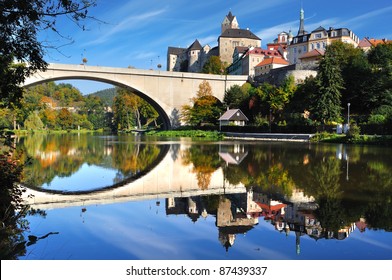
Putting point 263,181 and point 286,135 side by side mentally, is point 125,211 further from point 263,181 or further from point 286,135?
point 286,135

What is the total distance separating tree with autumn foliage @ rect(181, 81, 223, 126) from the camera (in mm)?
55812

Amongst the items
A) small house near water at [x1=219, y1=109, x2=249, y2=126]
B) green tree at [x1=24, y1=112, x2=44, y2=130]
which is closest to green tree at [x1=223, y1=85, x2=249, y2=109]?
small house near water at [x1=219, y1=109, x2=249, y2=126]

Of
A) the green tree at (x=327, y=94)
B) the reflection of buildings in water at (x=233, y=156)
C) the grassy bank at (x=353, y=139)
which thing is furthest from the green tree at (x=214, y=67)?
the reflection of buildings in water at (x=233, y=156)

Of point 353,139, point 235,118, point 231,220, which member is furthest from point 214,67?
point 231,220

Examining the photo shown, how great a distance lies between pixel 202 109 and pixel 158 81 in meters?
6.91

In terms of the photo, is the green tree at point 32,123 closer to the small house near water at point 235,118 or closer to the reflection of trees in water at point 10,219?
the small house near water at point 235,118

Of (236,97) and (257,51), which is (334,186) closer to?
(236,97)

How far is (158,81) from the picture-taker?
5456cm

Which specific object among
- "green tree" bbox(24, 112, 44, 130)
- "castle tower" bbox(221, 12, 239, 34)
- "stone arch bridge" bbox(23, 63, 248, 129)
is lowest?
"green tree" bbox(24, 112, 44, 130)

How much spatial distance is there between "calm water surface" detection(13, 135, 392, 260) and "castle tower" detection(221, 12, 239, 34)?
323ft

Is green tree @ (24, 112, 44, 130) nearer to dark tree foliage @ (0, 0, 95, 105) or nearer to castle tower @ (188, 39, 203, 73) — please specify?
castle tower @ (188, 39, 203, 73)

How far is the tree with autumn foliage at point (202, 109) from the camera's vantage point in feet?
183

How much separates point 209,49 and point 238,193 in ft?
313
